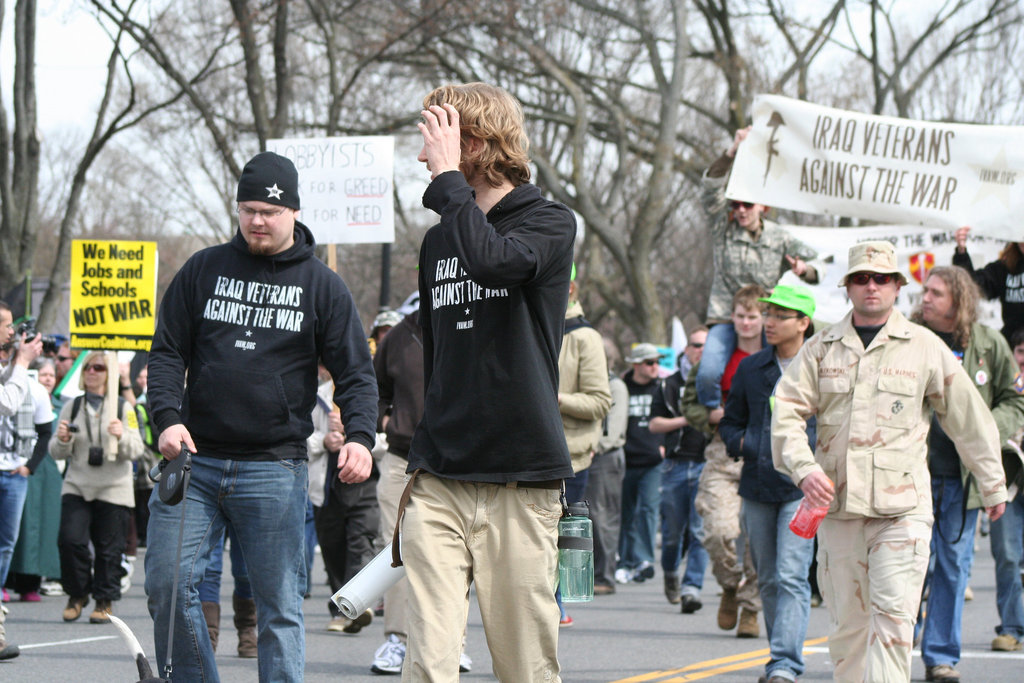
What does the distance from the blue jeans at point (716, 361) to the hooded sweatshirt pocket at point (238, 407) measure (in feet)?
15.2

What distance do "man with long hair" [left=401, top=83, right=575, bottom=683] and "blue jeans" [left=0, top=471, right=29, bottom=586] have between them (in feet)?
19.0

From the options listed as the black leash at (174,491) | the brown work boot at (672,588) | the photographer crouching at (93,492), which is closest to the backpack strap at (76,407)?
the photographer crouching at (93,492)

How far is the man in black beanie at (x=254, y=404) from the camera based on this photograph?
5.30 m

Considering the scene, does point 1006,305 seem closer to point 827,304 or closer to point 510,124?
A: point 827,304

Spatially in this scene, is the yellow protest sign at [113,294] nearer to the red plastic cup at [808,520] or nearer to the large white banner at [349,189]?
the large white banner at [349,189]

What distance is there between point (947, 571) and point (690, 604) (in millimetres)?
3317

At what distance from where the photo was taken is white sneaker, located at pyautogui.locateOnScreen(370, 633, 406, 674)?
26.0 ft

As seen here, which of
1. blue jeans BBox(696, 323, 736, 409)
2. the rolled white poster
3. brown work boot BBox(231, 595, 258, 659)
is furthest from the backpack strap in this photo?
the rolled white poster

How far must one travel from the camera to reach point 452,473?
407 centimetres

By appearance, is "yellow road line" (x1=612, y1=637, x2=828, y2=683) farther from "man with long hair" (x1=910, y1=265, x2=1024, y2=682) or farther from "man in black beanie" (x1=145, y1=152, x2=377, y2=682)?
"man in black beanie" (x1=145, y1=152, x2=377, y2=682)

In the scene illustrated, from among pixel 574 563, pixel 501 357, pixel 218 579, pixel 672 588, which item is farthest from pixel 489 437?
pixel 672 588

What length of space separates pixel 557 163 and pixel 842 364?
1068 inches

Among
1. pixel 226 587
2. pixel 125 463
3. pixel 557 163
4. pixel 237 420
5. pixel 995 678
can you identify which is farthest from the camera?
pixel 557 163

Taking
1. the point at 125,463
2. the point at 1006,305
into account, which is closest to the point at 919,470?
the point at 1006,305
